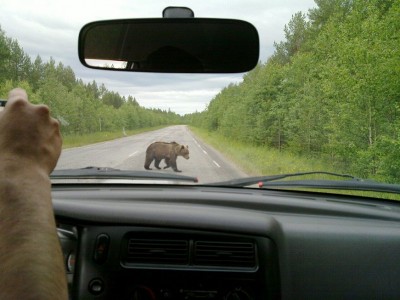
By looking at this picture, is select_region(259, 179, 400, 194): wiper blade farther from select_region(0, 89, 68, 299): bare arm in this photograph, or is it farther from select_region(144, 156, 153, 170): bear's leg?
select_region(0, 89, 68, 299): bare arm

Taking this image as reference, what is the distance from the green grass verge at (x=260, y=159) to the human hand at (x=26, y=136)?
2.77m

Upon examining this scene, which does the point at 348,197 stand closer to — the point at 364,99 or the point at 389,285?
the point at 389,285

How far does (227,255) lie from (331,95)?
365cm

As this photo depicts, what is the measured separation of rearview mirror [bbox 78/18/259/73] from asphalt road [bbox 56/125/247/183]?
2.60 metres

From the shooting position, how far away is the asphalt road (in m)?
5.75

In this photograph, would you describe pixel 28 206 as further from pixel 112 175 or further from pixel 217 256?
pixel 112 175

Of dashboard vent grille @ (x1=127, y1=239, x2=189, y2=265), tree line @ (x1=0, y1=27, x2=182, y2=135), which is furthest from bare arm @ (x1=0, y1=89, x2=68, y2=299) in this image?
tree line @ (x1=0, y1=27, x2=182, y2=135)

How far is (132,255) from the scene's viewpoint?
2764 mm

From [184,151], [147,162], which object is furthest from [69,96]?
[184,151]

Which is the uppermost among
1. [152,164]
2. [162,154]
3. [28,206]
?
[28,206]

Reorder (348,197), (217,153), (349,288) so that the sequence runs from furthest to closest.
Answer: (217,153)
(348,197)
(349,288)

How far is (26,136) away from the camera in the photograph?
112cm

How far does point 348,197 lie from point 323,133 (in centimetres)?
301

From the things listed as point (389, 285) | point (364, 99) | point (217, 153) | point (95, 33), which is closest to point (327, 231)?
point (389, 285)
